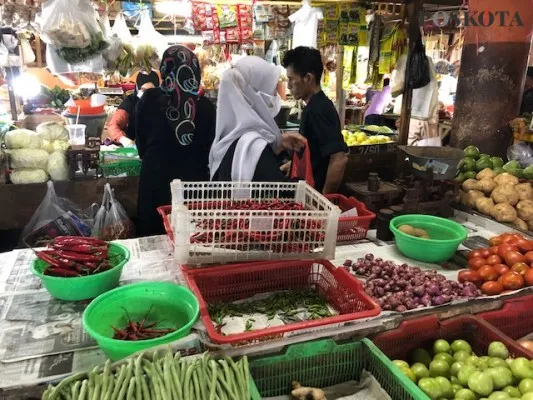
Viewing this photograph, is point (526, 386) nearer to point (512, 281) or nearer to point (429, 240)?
point (512, 281)

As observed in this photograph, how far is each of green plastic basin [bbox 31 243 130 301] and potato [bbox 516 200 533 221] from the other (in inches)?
99.0

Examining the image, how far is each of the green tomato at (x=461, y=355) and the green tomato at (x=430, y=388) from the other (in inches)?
7.3

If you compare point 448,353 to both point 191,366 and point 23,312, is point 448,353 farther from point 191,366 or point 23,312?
point 23,312

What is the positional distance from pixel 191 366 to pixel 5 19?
3678mm

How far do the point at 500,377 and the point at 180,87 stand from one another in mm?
2349

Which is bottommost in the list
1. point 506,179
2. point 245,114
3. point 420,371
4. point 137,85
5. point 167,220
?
point 420,371

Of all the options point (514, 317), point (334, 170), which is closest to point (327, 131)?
point (334, 170)

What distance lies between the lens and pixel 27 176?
321 cm

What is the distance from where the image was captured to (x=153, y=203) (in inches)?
124

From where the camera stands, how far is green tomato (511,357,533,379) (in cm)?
155

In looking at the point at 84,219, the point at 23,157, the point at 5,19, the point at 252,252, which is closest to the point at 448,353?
the point at 252,252

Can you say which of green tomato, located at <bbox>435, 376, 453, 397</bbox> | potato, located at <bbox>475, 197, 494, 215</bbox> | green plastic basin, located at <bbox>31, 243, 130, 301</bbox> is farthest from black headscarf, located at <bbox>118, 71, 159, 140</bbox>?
green tomato, located at <bbox>435, 376, 453, 397</bbox>

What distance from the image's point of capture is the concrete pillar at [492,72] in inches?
158

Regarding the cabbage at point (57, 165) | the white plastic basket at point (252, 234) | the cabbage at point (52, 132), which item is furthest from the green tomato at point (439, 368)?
the cabbage at point (52, 132)
